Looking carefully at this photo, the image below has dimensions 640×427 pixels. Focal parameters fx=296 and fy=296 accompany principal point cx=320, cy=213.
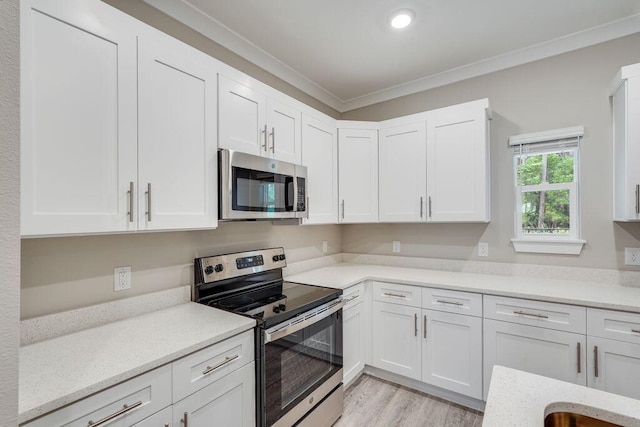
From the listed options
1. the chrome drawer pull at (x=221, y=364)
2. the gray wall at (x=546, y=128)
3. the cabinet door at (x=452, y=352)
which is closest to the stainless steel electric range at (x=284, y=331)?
the chrome drawer pull at (x=221, y=364)

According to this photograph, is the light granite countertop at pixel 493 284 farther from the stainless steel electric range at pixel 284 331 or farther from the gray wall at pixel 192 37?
the gray wall at pixel 192 37

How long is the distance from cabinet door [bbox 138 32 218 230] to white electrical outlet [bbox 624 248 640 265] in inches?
112

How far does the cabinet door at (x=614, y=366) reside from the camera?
169 cm

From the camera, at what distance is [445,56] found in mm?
2549

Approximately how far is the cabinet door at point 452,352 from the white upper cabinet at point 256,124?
169 centimetres

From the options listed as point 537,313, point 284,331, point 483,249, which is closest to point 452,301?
point 537,313

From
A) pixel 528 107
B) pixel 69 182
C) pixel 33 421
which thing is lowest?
pixel 33 421

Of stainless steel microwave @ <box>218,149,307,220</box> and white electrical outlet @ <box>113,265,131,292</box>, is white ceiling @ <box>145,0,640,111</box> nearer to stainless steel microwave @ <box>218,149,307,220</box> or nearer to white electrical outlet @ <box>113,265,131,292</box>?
stainless steel microwave @ <box>218,149,307,220</box>

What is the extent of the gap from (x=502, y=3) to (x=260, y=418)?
2835 mm

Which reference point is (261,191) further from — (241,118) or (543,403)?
(543,403)

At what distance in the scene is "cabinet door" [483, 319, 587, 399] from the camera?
1.85m

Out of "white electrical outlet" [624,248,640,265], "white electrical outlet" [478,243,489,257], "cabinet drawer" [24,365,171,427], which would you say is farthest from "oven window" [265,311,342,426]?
"white electrical outlet" [624,248,640,265]

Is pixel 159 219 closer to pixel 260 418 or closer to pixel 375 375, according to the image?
pixel 260 418

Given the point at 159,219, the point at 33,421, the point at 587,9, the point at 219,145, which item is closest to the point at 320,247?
the point at 219,145
